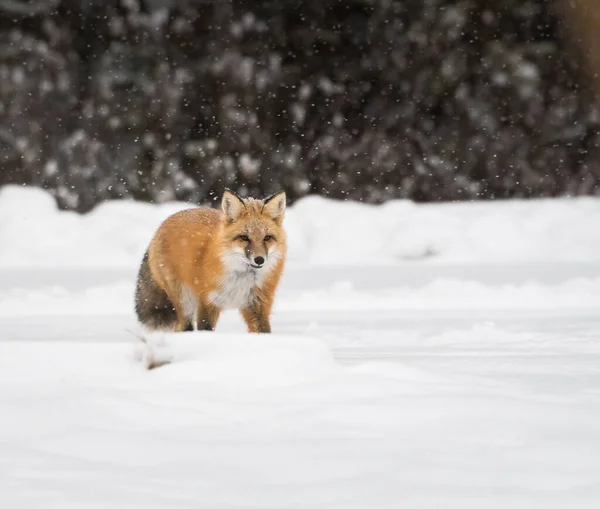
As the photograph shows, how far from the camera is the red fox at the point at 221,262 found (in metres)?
5.94

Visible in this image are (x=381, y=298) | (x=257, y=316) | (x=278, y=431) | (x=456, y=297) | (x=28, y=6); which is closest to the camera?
(x=278, y=431)

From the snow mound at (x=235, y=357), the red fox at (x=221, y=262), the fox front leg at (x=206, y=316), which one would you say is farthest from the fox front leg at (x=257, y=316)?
the snow mound at (x=235, y=357)

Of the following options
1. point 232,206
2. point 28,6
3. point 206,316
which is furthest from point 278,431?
point 28,6

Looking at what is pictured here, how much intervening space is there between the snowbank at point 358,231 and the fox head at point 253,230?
5.37m

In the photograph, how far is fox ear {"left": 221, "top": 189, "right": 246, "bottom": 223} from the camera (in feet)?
19.4

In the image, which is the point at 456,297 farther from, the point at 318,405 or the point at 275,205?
the point at 318,405

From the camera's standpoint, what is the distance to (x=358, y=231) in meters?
11.9

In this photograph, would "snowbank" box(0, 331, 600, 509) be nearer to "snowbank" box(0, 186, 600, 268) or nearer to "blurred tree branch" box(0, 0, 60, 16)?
"snowbank" box(0, 186, 600, 268)

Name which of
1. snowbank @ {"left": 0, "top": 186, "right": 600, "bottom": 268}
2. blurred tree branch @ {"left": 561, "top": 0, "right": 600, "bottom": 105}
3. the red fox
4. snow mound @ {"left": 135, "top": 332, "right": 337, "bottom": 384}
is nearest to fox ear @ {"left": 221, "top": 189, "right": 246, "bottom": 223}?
the red fox

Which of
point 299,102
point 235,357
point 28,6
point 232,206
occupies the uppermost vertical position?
point 28,6

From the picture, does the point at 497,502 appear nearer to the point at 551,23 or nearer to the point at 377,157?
the point at 377,157

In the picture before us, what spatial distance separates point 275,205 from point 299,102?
22.3ft

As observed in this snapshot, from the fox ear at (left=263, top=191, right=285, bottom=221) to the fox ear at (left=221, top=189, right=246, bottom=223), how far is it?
0.15 metres

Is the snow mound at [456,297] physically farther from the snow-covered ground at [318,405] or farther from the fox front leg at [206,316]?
the fox front leg at [206,316]
